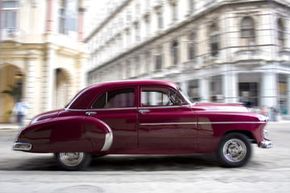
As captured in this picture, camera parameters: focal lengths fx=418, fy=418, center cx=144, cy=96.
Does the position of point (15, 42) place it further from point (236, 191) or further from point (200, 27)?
point (236, 191)

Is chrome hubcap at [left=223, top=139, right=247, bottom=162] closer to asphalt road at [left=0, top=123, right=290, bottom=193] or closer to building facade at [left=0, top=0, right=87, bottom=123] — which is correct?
asphalt road at [left=0, top=123, right=290, bottom=193]

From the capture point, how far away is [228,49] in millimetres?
32156

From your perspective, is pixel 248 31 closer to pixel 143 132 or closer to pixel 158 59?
pixel 158 59

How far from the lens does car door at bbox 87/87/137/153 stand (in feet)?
27.7

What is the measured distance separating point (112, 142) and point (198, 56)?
94.0 feet

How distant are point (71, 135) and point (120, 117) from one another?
1.05 m

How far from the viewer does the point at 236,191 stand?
6.45 m

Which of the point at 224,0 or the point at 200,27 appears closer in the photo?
the point at 224,0

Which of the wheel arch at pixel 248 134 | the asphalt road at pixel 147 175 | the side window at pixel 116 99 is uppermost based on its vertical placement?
the side window at pixel 116 99

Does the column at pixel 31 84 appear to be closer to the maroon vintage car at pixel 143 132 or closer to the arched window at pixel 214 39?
the arched window at pixel 214 39

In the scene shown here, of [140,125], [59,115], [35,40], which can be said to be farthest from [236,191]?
[35,40]

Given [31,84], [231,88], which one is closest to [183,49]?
[231,88]

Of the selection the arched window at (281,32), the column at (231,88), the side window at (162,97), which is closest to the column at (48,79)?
the column at (231,88)

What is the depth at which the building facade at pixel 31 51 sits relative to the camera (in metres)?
25.0
